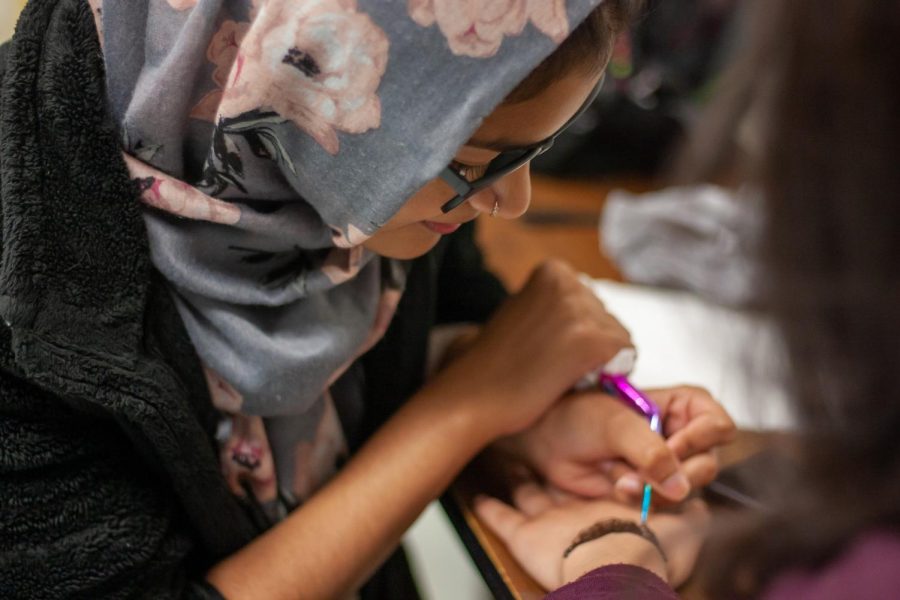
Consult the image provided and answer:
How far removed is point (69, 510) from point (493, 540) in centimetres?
35

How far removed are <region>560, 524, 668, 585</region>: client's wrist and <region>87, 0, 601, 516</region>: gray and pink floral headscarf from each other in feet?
0.88

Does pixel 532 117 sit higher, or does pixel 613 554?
pixel 532 117

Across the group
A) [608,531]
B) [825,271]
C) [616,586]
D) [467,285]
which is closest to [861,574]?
[825,271]

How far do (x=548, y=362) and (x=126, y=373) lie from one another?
1.31ft

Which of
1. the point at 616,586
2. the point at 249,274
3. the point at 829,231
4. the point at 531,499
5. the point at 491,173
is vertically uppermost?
the point at 829,231

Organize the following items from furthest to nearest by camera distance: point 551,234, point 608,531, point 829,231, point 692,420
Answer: point 551,234
point 692,420
point 608,531
point 829,231

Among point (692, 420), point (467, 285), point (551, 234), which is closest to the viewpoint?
point (692, 420)

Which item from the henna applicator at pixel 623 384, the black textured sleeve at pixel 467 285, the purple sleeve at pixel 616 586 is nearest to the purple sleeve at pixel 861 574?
the purple sleeve at pixel 616 586

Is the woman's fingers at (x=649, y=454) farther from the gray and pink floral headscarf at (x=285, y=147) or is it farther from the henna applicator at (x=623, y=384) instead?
the gray and pink floral headscarf at (x=285, y=147)

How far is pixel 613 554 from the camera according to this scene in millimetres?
665

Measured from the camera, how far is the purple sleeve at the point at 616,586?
1.84 ft

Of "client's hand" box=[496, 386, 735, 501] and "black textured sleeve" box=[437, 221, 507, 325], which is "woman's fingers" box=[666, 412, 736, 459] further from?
"black textured sleeve" box=[437, 221, 507, 325]

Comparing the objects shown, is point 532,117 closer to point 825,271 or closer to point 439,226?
point 439,226

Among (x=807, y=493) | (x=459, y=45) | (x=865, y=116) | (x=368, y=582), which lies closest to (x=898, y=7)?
(x=865, y=116)
